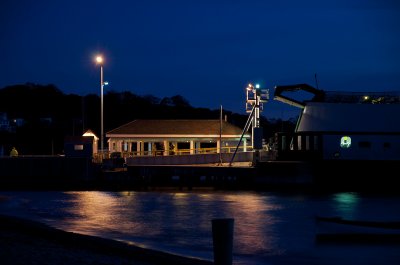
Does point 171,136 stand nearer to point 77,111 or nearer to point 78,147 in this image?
point 78,147

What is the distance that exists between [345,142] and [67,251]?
3188 cm

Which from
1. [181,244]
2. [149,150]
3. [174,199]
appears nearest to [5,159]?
[174,199]

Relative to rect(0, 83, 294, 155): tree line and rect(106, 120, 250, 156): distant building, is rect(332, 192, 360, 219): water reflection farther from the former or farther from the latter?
rect(0, 83, 294, 155): tree line

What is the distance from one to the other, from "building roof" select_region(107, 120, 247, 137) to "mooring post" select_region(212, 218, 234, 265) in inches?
2063

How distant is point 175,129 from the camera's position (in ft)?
205

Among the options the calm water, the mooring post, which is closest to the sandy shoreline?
the calm water

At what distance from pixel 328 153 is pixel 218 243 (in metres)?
36.4

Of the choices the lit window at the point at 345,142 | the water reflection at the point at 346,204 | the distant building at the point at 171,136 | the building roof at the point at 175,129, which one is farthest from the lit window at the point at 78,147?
the lit window at the point at 345,142


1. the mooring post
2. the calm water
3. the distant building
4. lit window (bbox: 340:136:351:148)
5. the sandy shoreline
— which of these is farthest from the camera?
the distant building

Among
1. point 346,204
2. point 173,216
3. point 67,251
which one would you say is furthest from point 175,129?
point 67,251

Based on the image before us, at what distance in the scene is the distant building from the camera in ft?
203

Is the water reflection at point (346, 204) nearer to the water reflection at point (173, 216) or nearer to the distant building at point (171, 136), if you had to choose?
the water reflection at point (173, 216)

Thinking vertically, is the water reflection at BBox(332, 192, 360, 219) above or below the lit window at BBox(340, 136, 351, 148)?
below

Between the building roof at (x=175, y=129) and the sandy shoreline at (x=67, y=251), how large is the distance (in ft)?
140
